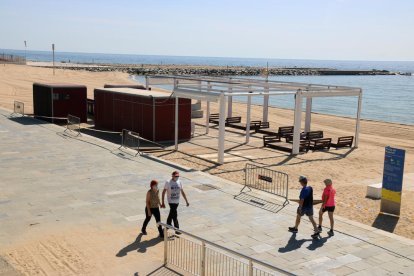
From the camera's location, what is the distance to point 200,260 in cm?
979

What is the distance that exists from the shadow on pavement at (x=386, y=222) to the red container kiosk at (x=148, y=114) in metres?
13.4

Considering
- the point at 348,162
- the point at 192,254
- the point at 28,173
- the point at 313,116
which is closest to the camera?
the point at 192,254

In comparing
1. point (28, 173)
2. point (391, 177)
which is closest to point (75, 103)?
point (28, 173)

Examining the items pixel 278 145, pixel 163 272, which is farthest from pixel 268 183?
pixel 163 272

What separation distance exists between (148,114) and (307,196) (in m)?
14.6

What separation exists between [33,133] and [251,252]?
1830 centimetres

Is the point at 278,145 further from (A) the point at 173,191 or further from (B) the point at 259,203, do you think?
(A) the point at 173,191

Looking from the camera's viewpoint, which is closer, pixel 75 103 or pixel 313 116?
pixel 75 103

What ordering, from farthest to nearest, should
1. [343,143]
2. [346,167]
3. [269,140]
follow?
1. [343,143]
2. [269,140]
3. [346,167]

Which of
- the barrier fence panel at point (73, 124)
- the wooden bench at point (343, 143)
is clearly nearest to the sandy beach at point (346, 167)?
the wooden bench at point (343, 143)

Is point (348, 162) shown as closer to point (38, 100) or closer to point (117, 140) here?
point (117, 140)

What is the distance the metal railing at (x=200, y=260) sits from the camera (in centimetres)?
927

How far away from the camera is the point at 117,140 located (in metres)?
25.3

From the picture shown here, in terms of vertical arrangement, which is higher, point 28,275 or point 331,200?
point 331,200
